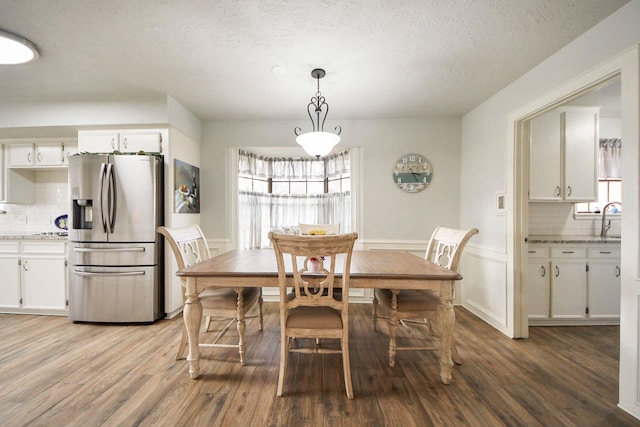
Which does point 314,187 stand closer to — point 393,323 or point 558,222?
point 393,323

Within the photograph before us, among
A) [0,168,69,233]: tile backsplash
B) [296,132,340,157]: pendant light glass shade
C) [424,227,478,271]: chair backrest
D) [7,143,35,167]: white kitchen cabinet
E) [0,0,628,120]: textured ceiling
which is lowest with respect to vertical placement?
[424,227,478,271]: chair backrest

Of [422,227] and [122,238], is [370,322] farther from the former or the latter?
[122,238]

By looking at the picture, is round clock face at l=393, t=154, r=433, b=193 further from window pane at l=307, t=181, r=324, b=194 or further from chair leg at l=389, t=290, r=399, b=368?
chair leg at l=389, t=290, r=399, b=368

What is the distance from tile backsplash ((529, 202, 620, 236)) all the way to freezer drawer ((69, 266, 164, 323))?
4358 millimetres

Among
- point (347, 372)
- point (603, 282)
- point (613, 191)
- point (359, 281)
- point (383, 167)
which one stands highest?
point (383, 167)

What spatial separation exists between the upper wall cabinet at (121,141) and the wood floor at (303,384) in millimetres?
1976

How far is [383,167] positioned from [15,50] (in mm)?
3606

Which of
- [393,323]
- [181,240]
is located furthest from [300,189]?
[393,323]

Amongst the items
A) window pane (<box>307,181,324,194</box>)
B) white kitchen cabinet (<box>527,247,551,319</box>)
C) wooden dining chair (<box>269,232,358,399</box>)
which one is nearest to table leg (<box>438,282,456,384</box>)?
wooden dining chair (<box>269,232,358,399</box>)

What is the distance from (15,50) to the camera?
199 cm

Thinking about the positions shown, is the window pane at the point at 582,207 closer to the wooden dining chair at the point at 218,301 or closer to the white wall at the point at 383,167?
the white wall at the point at 383,167

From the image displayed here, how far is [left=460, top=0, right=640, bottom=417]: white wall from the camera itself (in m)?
1.59

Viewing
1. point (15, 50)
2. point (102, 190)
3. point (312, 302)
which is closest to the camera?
point (312, 302)

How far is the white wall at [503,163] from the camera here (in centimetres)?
159
